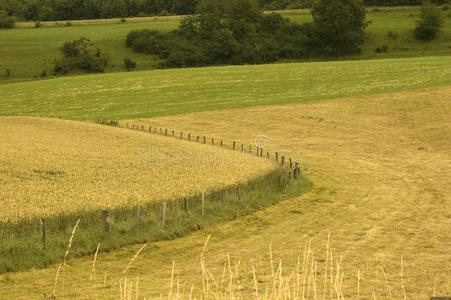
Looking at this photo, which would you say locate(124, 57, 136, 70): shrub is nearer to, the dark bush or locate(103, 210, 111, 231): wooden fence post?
the dark bush

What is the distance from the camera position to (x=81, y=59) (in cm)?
10225

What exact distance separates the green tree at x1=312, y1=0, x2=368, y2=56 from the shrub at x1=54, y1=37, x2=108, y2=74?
33.6 meters

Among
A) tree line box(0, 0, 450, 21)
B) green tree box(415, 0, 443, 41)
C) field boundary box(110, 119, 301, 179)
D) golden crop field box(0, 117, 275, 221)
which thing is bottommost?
field boundary box(110, 119, 301, 179)

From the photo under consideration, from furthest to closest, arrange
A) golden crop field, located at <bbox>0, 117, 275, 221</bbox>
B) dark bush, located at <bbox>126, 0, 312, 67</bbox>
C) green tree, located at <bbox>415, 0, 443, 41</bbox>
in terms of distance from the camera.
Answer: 1. green tree, located at <bbox>415, 0, 443, 41</bbox>
2. dark bush, located at <bbox>126, 0, 312, 67</bbox>
3. golden crop field, located at <bbox>0, 117, 275, 221</bbox>

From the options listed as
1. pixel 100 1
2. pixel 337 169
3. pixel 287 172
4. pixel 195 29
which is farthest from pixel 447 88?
pixel 100 1

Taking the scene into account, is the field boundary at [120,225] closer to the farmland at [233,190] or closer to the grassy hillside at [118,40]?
the farmland at [233,190]

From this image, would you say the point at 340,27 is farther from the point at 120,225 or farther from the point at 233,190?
the point at 120,225

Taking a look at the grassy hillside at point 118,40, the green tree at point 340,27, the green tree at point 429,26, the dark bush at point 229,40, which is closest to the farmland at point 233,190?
the grassy hillside at point 118,40

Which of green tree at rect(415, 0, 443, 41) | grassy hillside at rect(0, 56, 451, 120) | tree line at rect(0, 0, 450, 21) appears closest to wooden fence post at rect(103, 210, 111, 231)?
grassy hillside at rect(0, 56, 451, 120)

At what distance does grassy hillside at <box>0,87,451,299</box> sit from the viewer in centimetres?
1656

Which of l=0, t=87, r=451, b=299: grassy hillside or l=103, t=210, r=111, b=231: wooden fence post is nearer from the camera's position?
l=0, t=87, r=451, b=299: grassy hillside

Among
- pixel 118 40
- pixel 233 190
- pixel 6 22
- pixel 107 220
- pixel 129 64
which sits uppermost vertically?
pixel 6 22

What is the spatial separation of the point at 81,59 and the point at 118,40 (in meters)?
12.9

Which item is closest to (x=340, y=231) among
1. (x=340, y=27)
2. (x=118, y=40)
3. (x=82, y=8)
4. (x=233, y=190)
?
(x=233, y=190)
